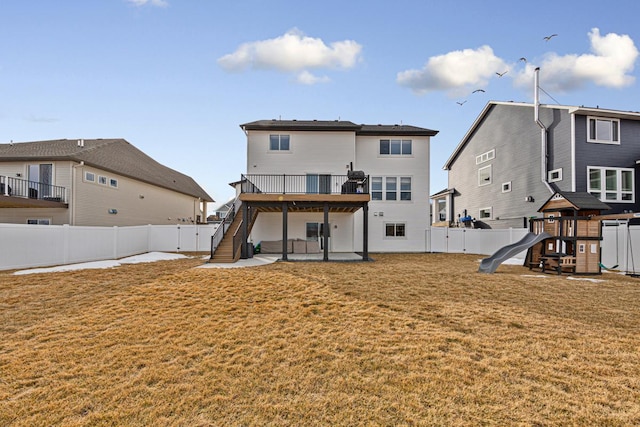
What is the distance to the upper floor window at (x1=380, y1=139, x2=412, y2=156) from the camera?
18281 millimetres

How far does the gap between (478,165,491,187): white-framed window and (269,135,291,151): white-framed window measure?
13767mm

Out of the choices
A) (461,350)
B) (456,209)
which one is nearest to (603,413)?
(461,350)

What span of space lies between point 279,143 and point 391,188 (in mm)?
7284

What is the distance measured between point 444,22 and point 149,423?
15.7 meters

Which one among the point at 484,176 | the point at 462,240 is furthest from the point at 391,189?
the point at 484,176

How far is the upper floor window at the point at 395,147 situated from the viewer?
18.3 metres

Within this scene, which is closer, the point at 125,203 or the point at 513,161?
the point at 513,161

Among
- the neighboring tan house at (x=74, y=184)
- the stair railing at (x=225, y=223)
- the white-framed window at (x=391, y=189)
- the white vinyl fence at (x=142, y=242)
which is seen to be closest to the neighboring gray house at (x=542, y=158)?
the white vinyl fence at (x=142, y=242)

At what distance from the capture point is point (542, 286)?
8.30m

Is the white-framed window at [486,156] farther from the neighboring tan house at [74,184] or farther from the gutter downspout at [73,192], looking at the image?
the gutter downspout at [73,192]

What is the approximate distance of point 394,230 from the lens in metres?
18.1

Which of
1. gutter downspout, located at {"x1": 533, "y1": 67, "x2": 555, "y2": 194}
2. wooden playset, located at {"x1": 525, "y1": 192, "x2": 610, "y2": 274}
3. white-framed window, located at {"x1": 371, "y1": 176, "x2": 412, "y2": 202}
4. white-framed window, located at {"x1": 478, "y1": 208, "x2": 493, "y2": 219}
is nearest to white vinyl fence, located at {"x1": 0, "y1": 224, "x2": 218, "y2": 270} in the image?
white-framed window, located at {"x1": 371, "y1": 176, "x2": 412, "y2": 202}

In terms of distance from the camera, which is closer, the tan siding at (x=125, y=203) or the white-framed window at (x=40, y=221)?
the white-framed window at (x=40, y=221)

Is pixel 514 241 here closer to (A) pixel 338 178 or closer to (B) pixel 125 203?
(A) pixel 338 178
